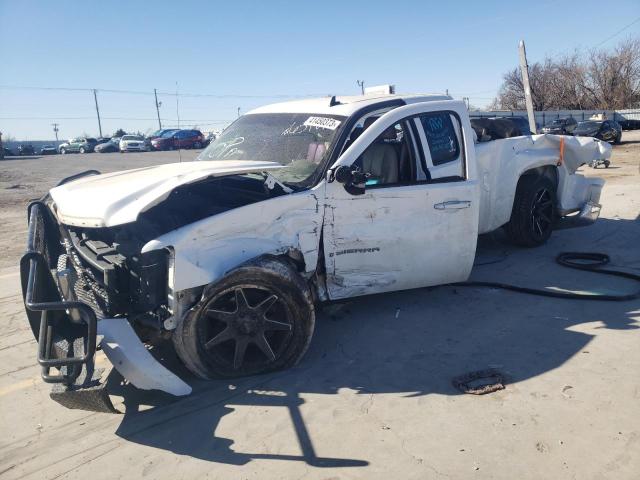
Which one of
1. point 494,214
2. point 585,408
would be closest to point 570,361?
point 585,408

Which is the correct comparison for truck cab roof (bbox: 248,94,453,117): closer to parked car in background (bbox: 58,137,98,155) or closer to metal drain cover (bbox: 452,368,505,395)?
metal drain cover (bbox: 452,368,505,395)

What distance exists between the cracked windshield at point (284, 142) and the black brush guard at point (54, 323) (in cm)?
181

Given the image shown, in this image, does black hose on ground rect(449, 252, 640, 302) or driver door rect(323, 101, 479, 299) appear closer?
driver door rect(323, 101, 479, 299)

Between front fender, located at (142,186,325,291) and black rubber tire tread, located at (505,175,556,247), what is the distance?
11.5ft

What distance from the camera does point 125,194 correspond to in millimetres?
3514

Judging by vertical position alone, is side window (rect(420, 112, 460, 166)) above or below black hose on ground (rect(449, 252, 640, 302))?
above

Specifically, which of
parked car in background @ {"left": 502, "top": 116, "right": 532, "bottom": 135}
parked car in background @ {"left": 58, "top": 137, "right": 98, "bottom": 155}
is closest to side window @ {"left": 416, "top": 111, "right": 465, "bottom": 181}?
parked car in background @ {"left": 502, "top": 116, "right": 532, "bottom": 135}

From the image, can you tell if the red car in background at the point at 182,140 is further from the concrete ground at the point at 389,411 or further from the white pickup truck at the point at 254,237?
the concrete ground at the point at 389,411

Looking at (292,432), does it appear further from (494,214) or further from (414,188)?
(494,214)

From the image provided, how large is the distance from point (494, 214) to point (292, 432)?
12.9 ft

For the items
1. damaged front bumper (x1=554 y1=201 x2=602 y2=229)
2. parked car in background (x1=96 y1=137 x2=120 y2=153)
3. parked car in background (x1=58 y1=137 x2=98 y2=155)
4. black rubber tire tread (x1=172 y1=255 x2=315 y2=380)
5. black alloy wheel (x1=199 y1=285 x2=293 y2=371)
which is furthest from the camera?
parked car in background (x1=58 y1=137 x2=98 y2=155)

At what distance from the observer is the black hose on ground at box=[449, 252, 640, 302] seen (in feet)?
16.0

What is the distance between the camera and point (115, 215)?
329 centimetres

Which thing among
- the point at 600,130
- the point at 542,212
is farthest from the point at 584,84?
the point at 542,212
